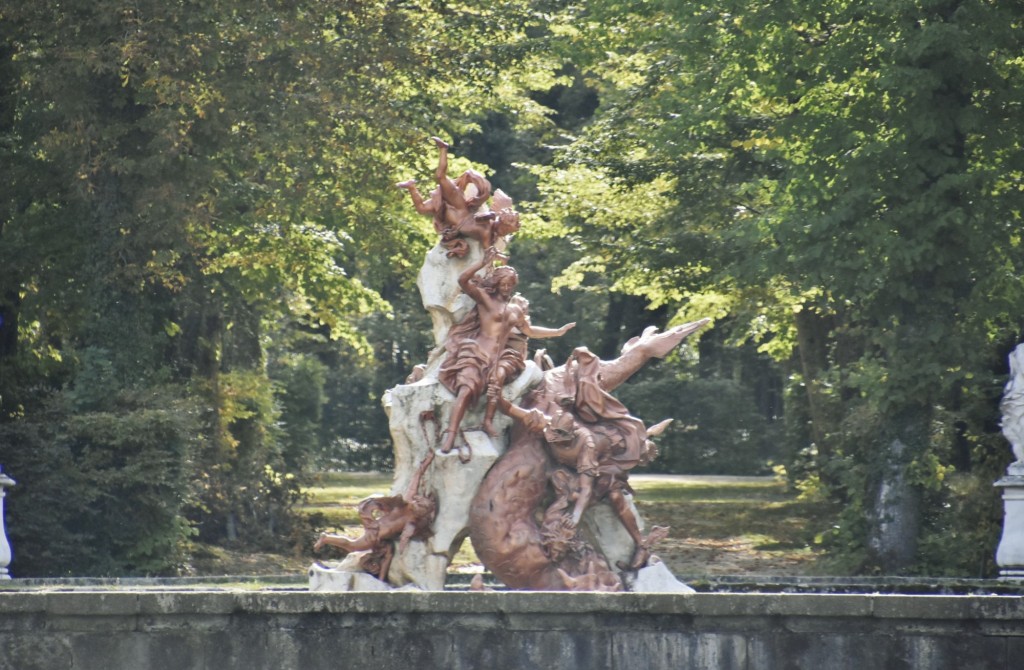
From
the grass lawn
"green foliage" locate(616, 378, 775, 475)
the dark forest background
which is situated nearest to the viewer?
the dark forest background

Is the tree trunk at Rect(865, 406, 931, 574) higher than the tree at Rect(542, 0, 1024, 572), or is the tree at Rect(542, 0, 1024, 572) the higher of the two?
the tree at Rect(542, 0, 1024, 572)

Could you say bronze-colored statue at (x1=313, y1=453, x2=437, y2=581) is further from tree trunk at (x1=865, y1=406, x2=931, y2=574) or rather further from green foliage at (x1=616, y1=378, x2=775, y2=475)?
green foliage at (x1=616, y1=378, x2=775, y2=475)

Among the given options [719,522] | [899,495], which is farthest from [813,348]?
[899,495]

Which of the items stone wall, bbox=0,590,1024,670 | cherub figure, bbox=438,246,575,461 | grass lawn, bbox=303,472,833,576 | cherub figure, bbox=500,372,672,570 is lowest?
grass lawn, bbox=303,472,833,576

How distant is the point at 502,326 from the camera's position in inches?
538

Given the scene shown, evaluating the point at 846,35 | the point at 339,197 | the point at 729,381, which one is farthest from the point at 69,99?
the point at 729,381

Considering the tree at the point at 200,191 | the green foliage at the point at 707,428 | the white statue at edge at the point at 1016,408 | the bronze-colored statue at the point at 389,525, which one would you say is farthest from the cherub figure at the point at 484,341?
the green foliage at the point at 707,428

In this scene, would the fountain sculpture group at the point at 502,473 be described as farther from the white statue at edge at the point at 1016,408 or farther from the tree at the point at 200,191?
the tree at the point at 200,191

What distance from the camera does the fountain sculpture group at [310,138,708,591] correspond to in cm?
1323

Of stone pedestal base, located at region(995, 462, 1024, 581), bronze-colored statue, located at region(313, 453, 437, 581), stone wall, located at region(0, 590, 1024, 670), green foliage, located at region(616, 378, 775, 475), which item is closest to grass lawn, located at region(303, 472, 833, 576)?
stone pedestal base, located at region(995, 462, 1024, 581)

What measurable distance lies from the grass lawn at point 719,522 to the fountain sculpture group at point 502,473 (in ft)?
22.1

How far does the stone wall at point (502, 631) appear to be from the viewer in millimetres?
10250

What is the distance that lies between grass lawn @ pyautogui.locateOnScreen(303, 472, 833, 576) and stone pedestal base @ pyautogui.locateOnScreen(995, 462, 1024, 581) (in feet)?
12.6

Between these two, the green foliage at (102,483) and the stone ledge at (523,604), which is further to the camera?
the green foliage at (102,483)
